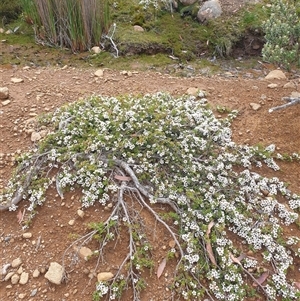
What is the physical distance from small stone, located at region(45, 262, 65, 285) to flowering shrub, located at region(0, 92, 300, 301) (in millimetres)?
262

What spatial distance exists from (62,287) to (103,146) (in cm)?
92

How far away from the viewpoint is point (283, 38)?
131 inches

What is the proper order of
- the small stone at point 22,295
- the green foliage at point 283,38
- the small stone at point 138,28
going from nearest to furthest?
the small stone at point 22,295
the green foliage at point 283,38
the small stone at point 138,28

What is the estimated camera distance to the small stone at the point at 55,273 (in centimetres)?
224

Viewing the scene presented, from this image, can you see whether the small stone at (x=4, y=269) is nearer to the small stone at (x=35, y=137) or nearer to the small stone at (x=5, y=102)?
the small stone at (x=35, y=137)

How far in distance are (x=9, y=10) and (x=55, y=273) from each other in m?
4.57

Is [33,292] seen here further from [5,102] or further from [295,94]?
[295,94]

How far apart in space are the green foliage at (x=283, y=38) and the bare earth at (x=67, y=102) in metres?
0.36

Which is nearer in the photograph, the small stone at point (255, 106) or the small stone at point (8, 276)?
the small stone at point (8, 276)

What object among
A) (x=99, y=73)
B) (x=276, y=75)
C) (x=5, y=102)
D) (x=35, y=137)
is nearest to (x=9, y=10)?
(x=99, y=73)

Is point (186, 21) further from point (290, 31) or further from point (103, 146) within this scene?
point (103, 146)

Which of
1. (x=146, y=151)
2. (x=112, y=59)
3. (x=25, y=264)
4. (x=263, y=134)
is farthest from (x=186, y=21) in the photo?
(x=25, y=264)

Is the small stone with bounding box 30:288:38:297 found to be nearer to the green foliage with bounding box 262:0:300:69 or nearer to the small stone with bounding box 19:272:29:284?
the small stone with bounding box 19:272:29:284

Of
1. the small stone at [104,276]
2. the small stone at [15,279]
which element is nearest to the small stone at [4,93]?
the small stone at [15,279]
